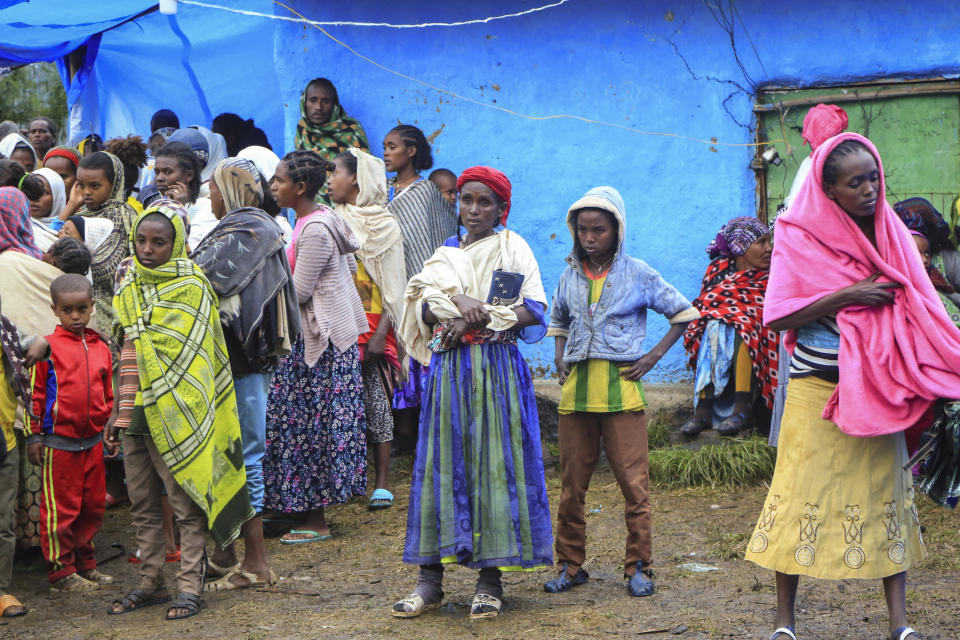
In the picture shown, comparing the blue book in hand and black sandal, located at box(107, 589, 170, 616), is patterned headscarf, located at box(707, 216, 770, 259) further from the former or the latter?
black sandal, located at box(107, 589, 170, 616)

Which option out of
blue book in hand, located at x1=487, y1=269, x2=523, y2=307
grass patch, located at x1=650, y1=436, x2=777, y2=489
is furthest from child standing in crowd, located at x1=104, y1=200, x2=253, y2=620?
grass patch, located at x1=650, y1=436, x2=777, y2=489

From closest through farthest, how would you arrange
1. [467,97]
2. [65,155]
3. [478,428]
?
[478,428] → [65,155] → [467,97]

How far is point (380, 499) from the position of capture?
6.67 metres

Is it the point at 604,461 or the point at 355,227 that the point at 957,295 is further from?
the point at 355,227

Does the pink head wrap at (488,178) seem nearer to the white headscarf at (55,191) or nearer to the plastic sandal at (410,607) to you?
the plastic sandal at (410,607)

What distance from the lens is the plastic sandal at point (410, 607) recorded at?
447cm

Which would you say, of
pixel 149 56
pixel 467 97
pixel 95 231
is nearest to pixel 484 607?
pixel 95 231

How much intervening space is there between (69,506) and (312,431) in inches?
53.4

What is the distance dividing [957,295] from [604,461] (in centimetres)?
267

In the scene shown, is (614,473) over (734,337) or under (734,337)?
under

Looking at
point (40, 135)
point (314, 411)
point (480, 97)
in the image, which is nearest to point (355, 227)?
point (314, 411)

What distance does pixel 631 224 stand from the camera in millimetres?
8273

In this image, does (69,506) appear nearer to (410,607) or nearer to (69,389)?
(69,389)

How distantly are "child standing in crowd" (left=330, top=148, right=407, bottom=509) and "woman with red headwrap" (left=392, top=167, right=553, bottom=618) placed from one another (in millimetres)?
2108
